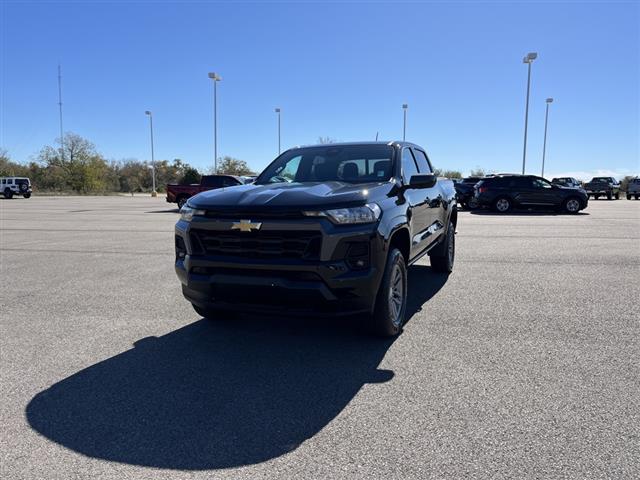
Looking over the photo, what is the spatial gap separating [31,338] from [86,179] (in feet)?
240

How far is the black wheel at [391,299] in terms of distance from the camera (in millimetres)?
4004

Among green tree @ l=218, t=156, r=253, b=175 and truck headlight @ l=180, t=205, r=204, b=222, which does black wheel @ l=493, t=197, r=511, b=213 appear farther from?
green tree @ l=218, t=156, r=253, b=175

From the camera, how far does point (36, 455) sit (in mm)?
2572

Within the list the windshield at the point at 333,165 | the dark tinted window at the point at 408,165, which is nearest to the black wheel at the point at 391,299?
the windshield at the point at 333,165

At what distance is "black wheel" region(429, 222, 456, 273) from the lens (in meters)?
6.96

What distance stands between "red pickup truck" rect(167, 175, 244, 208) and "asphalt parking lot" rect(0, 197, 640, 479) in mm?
14504

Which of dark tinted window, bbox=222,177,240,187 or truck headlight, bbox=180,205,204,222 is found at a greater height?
dark tinted window, bbox=222,177,240,187

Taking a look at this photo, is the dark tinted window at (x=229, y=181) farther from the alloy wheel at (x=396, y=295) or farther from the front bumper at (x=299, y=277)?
the front bumper at (x=299, y=277)

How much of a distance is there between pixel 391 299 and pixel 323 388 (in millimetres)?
1141

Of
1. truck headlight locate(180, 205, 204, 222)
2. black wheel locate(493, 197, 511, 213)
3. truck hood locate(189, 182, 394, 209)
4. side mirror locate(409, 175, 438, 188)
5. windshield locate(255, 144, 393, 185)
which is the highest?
windshield locate(255, 144, 393, 185)

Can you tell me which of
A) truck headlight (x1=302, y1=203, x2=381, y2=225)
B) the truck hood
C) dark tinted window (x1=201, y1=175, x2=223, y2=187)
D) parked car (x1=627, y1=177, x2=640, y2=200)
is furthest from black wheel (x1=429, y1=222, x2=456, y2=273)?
parked car (x1=627, y1=177, x2=640, y2=200)

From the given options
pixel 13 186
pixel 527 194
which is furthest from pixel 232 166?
pixel 527 194

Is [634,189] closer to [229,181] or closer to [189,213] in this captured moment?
[229,181]

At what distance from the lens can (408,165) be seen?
5.53 metres
